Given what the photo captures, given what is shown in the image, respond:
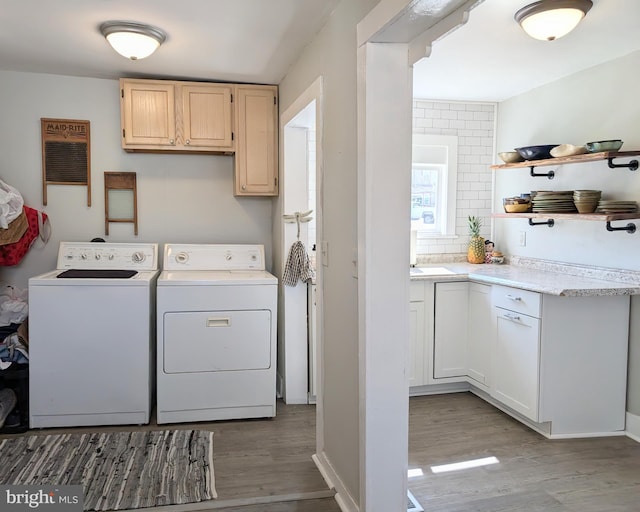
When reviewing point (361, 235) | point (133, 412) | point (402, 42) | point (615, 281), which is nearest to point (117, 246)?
point (133, 412)

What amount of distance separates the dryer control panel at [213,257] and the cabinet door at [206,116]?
73cm

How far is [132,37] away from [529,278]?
2686 millimetres

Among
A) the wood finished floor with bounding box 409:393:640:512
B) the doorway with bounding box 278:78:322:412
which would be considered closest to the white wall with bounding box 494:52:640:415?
the wood finished floor with bounding box 409:393:640:512

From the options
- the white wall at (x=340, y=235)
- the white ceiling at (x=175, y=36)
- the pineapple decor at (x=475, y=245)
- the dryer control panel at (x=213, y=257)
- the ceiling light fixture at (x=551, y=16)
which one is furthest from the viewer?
the pineapple decor at (x=475, y=245)

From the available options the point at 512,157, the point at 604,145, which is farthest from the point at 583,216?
the point at 512,157

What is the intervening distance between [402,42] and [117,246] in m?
2.57

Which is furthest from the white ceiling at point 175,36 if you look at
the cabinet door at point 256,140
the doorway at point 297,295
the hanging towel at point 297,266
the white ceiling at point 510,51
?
the hanging towel at point 297,266

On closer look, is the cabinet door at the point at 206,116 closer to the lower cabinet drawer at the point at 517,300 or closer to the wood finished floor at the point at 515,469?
the lower cabinet drawer at the point at 517,300

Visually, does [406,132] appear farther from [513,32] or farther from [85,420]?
[85,420]

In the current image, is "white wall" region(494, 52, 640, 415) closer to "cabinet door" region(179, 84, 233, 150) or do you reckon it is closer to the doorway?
the doorway

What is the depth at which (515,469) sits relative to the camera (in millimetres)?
2719

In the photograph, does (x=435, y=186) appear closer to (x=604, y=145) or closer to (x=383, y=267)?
(x=604, y=145)

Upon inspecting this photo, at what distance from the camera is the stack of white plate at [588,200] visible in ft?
10.5

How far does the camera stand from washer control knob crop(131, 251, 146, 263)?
373cm
